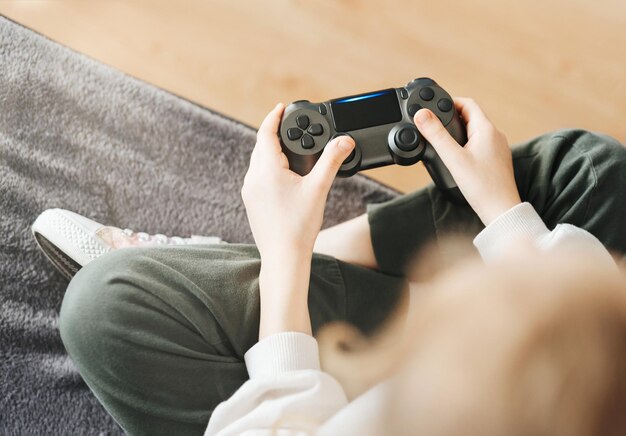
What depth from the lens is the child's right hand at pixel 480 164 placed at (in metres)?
0.56

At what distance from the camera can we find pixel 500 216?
0.54m

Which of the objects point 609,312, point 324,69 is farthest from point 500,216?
point 324,69

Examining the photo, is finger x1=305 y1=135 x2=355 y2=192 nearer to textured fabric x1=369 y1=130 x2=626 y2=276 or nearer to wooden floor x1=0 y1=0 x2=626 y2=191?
textured fabric x1=369 y1=130 x2=626 y2=276

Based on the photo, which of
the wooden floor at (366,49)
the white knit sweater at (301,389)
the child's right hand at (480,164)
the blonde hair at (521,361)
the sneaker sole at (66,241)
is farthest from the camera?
the wooden floor at (366,49)

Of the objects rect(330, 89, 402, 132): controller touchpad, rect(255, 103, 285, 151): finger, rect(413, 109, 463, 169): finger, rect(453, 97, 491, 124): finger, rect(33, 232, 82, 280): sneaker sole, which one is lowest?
rect(33, 232, 82, 280): sneaker sole

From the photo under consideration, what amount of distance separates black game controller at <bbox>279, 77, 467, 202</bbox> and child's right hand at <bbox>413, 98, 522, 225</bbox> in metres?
0.02

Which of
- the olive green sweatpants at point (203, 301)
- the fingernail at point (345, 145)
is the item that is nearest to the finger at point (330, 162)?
the fingernail at point (345, 145)

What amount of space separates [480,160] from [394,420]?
273mm

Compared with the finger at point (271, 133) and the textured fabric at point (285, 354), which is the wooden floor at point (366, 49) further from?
the textured fabric at point (285, 354)

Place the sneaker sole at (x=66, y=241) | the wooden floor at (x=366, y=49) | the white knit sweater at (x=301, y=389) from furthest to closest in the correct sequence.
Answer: the wooden floor at (x=366, y=49), the sneaker sole at (x=66, y=241), the white knit sweater at (x=301, y=389)

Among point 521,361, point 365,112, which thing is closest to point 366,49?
point 365,112

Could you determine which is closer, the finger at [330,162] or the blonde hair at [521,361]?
the blonde hair at [521,361]

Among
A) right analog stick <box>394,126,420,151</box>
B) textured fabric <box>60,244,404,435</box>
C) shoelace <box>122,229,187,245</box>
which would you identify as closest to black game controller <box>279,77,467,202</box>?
right analog stick <box>394,126,420,151</box>

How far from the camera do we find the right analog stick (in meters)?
0.59
